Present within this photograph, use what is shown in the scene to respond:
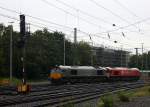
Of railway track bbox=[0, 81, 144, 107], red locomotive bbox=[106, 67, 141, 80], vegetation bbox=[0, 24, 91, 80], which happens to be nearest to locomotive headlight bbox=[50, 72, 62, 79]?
vegetation bbox=[0, 24, 91, 80]

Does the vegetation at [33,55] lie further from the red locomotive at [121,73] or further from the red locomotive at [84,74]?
the red locomotive at [121,73]

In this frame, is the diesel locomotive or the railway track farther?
the diesel locomotive

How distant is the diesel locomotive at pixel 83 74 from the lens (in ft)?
186

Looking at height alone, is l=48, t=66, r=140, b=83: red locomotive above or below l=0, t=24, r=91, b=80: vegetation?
below

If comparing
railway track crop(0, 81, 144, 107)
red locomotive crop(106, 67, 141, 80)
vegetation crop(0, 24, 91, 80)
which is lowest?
railway track crop(0, 81, 144, 107)

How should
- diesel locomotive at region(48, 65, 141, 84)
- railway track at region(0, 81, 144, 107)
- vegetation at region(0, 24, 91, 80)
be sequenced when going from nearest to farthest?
railway track at region(0, 81, 144, 107) → diesel locomotive at region(48, 65, 141, 84) → vegetation at region(0, 24, 91, 80)

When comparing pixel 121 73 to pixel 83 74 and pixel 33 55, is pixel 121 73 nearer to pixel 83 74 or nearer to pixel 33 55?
pixel 83 74

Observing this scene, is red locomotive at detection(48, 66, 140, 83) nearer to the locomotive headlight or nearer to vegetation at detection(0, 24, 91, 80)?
the locomotive headlight

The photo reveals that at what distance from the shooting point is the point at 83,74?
196ft

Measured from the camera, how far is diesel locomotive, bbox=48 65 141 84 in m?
56.8

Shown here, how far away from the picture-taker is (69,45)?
9988cm

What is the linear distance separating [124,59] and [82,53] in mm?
56283

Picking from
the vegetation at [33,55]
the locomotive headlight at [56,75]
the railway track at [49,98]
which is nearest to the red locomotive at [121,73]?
the locomotive headlight at [56,75]

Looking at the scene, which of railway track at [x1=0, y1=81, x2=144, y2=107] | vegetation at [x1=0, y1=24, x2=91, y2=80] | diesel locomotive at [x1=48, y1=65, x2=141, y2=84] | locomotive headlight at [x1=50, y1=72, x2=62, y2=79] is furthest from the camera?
vegetation at [x1=0, y1=24, x2=91, y2=80]
